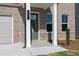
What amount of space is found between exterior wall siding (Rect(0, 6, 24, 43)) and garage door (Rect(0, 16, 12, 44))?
15.5 inches

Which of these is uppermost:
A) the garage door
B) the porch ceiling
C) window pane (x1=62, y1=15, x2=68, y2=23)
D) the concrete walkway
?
the porch ceiling

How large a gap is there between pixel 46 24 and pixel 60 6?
2623 mm

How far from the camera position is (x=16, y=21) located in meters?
20.8

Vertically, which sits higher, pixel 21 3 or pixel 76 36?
pixel 21 3

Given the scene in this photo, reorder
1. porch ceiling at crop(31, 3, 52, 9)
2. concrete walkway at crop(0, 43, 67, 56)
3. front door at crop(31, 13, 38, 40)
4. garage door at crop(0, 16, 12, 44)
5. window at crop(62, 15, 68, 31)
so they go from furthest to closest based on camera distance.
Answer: window at crop(62, 15, 68, 31) → front door at crop(31, 13, 38, 40) → porch ceiling at crop(31, 3, 52, 9) → garage door at crop(0, 16, 12, 44) → concrete walkway at crop(0, 43, 67, 56)

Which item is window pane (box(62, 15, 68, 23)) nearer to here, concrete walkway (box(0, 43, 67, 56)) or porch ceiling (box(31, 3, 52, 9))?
porch ceiling (box(31, 3, 52, 9))

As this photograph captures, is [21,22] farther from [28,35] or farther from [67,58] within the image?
[67,58]

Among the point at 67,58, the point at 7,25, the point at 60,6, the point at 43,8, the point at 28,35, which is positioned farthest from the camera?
the point at 60,6

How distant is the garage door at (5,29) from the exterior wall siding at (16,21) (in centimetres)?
39

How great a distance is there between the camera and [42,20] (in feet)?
77.3

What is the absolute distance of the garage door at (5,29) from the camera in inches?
785

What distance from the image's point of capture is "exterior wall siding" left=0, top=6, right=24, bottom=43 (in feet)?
65.7

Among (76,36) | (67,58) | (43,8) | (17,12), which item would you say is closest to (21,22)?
(17,12)

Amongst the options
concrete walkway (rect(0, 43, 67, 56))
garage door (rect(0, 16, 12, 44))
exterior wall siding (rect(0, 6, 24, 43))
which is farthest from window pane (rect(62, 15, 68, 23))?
concrete walkway (rect(0, 43, 67, 56))
